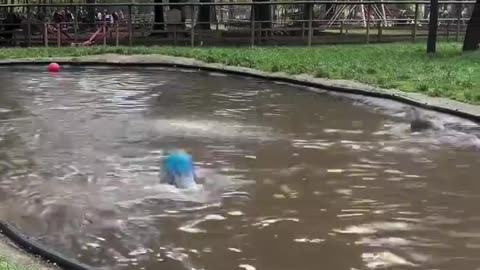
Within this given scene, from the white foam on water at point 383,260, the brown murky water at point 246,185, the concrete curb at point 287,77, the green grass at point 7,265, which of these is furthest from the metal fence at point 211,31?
the green grass at point 7,265

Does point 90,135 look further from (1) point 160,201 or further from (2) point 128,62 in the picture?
(2) point 128,62

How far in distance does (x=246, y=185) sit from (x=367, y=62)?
11694 millimetres

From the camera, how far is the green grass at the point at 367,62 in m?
15.0

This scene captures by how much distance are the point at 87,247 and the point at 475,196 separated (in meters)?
4.03

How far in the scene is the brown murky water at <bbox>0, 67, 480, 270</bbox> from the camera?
6160mm

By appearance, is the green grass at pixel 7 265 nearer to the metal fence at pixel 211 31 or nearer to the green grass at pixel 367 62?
the green grass at pixel 367 62

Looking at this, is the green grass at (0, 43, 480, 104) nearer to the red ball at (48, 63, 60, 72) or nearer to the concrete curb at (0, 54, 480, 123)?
the concrete curb at (0, 54, 480, 123)

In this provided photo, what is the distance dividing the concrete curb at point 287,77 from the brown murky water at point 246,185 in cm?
40

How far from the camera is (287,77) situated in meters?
17.0

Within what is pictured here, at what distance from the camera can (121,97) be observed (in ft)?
48.2

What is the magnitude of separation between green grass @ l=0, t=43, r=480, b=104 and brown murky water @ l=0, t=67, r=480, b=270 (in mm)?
1949

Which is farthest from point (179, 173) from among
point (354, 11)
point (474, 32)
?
point (354, 11)

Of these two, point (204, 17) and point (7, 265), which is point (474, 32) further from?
point (7, 265)

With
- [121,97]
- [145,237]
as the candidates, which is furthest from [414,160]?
[121,97]
